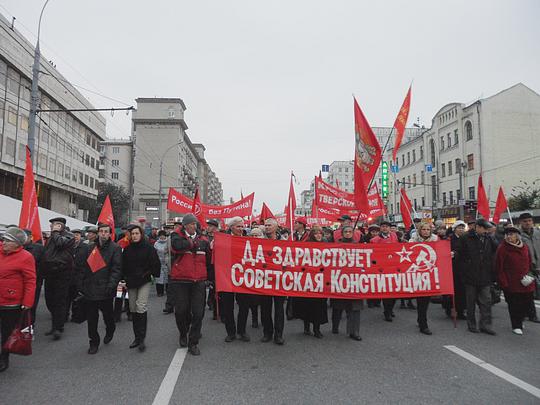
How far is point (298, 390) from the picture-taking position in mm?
4016

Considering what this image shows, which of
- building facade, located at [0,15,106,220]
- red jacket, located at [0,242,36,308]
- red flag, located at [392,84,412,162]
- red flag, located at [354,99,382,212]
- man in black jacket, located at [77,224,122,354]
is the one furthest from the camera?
building facade, located at [0,15,106,220]

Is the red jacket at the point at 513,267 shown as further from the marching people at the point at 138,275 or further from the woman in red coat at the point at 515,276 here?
the marching people at the point at 138,275

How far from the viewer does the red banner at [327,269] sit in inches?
233

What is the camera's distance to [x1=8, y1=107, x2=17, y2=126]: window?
33.0m

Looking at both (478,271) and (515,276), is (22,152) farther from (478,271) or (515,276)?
(515,276)

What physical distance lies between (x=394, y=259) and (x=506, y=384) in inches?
94.7

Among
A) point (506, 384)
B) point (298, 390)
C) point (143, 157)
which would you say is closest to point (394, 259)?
point (506, 384)

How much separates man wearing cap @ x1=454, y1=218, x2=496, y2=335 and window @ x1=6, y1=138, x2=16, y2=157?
36919 millimetres

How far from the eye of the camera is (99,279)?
547 cm

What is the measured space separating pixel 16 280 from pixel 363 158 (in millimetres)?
5488

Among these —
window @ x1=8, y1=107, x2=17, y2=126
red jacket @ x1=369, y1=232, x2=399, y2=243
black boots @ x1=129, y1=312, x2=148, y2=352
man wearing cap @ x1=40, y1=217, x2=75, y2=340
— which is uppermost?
window @ x1=8, y1=107, x2=17, y2=126

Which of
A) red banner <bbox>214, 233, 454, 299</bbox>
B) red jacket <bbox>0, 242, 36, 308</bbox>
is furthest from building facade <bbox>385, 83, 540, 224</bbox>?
red jacket <bbox>0, 242, 36, 308</bbox>

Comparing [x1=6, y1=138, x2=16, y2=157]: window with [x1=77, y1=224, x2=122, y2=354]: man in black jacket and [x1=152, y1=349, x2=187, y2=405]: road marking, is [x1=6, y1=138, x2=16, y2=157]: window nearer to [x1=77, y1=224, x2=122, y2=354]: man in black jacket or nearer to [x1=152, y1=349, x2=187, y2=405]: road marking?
[x1=77, y1=224, x2=122, y2=354]: man in black jacket

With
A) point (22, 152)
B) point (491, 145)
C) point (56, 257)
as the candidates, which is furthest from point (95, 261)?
point (491, 145)
